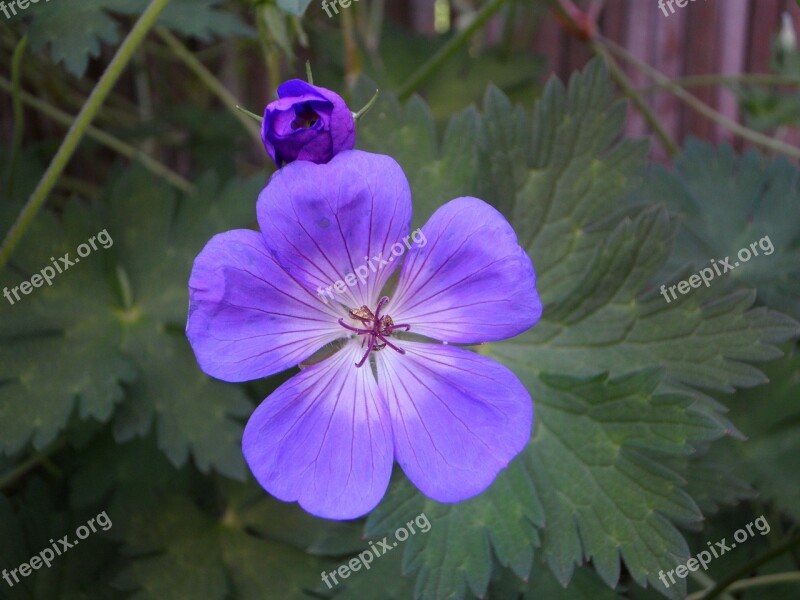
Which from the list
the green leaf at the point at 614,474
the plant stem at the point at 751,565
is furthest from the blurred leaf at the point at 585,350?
the plant stem at the point at 751,565

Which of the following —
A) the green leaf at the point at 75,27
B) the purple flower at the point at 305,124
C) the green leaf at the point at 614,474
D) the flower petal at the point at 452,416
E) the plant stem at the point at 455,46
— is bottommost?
the green leaf at the point at 614,474

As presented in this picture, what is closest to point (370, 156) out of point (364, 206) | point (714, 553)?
point (364, 206)

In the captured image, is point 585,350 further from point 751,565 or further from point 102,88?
point 102,88

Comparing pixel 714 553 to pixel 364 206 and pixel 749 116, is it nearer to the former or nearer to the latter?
pixel 364 206

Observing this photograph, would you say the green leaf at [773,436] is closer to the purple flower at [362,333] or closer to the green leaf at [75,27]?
the purple flower at [362,333]

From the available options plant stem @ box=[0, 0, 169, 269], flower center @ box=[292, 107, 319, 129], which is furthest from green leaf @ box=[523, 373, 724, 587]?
plant stem @ box=[0, 0, 169, 269]

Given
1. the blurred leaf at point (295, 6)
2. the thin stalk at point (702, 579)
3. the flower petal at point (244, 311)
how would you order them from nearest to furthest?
the flower petal at point (244, 311) < the blurred leaf at point (295, 6) < the thin stalk at point (702, 579)

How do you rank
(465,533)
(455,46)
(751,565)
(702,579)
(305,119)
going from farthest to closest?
(455,46)
(702,579)
(751,565)
(465,533)
(305,119)

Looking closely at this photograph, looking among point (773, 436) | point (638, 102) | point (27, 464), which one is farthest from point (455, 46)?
point (27, 464)

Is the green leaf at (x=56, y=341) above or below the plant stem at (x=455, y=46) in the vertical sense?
below
